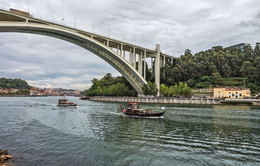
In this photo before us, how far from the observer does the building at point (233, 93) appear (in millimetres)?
67812

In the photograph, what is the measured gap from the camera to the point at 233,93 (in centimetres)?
6969

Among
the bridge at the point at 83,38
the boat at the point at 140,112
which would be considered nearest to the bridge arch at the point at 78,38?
the bridge at the point at 83,38

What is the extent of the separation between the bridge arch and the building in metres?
28.4

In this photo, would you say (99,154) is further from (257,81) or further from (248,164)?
(257,81)

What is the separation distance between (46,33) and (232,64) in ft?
272

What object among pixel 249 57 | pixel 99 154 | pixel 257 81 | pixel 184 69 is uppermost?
pixel 249 57

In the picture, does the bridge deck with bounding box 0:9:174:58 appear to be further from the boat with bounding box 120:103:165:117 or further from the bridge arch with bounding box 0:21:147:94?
→ the boat with bounding box 120:103:165:117

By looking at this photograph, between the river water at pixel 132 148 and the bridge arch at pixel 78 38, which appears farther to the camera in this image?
the bridge arch at pixel 78 38

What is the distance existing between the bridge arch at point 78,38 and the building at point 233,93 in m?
28.4

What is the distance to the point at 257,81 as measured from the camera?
260ft

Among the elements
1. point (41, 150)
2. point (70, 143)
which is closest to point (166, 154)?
point (70, 143)

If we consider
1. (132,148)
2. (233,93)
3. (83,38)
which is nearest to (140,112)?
(132,148)

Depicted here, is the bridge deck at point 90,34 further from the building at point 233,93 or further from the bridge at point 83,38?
the building at point 233,93

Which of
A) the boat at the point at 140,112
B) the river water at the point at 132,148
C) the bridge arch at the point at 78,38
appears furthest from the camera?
the bridge arch at the point at 78,38
